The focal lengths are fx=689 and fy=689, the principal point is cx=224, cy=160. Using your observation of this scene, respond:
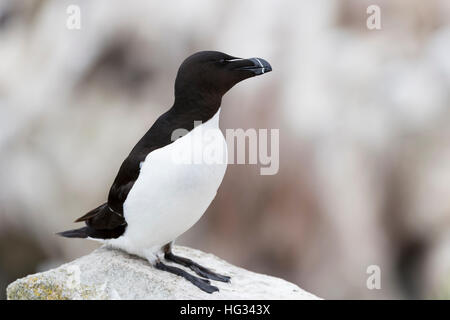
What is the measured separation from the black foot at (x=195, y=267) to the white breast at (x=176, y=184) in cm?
40

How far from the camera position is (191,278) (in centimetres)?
362

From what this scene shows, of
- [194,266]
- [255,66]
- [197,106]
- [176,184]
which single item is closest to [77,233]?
[194,266]

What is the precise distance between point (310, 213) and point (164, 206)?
3012 mm

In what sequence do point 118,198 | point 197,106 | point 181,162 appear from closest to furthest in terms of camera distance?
point 181,162 < point 197,106 < point 118,198

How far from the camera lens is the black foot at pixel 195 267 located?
384cm

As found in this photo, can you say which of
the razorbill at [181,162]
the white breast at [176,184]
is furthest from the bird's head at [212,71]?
the white breast at [176,184]

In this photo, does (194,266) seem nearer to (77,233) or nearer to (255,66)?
(77,233)

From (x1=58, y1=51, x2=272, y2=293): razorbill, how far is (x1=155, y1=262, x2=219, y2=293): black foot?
0.04ft

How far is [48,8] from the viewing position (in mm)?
6996

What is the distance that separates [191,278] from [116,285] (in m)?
0.39

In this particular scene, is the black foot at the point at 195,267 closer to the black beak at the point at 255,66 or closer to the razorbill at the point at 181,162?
the razorbill at the point at 181,162

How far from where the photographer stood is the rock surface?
3.48m

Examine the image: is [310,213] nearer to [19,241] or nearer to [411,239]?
[411,239]
